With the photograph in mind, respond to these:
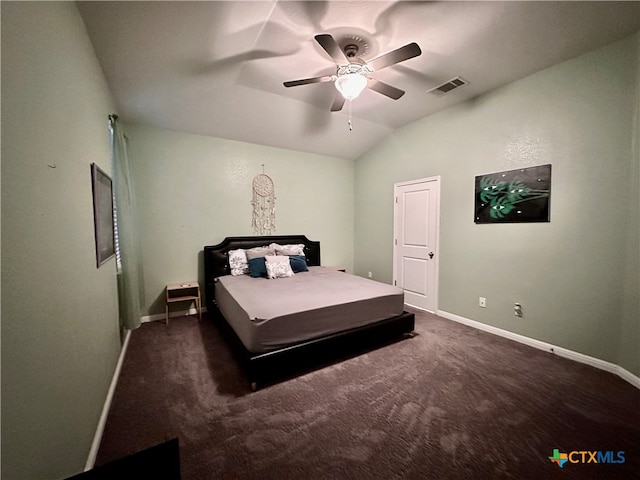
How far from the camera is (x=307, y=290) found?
2842 mm

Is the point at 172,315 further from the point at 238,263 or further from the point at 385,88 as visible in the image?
the point at 385,88

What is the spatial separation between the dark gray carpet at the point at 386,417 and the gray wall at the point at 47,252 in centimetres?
51

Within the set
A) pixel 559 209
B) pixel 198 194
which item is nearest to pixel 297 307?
pixel 198 194

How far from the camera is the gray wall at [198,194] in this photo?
138 inches

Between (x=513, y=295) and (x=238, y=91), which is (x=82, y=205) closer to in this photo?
(x=238, y=91)

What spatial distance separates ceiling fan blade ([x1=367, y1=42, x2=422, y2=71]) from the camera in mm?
1773

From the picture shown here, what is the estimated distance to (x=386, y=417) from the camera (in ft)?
5.66

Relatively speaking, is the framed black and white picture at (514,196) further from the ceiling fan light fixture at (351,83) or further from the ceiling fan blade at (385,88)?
the ceiling fan light fixture at (351,83)

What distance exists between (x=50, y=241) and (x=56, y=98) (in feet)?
2.40

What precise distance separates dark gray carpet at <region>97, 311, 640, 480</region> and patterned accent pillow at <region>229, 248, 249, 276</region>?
139 cm

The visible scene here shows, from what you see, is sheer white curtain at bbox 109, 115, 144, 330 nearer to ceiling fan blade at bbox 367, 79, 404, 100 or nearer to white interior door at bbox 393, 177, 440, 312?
ceiling fan blade at bbox 367, 79, 404, 100

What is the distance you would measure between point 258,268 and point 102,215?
6.35ft

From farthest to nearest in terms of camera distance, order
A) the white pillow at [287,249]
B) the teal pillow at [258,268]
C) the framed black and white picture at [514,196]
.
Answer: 1. the white pillow at [287,249]
2. the teal pillow at [258,268]
3. the framed black and white picture at [514,196]

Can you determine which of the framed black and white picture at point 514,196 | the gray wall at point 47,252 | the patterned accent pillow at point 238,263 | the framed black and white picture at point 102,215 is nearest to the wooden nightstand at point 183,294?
the patterned accent pillow at point 238,263
